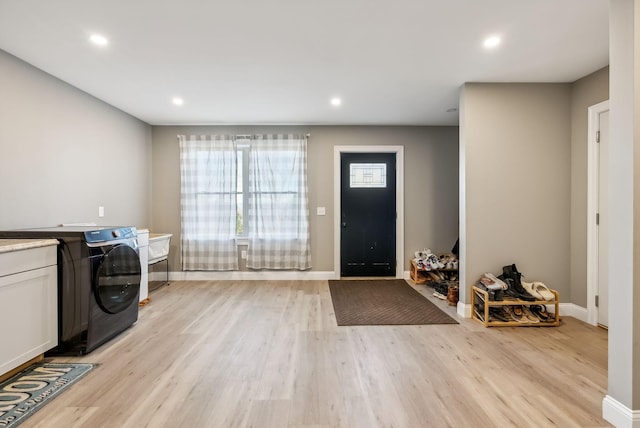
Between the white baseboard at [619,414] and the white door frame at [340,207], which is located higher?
the white door frame at [340,207]

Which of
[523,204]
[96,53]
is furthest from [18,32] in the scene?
[523,204]

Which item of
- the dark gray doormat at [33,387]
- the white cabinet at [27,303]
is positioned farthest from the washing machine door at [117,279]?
the dark gray doormat at [33,387]

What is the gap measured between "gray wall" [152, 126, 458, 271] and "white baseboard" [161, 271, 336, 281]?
0.44 ft

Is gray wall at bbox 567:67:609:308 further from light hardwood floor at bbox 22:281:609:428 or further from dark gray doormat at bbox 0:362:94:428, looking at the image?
dark gray doormat at bbox 0:362:94:428

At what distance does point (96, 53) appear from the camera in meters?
2.64

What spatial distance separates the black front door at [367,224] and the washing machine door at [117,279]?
3.05m

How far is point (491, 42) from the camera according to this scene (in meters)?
2.50

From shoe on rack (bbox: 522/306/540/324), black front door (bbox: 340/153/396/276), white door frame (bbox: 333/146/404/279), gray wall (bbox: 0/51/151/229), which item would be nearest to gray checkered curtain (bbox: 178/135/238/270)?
gray wall (bbox: 0/51/151/229)

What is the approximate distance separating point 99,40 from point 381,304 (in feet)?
12.1

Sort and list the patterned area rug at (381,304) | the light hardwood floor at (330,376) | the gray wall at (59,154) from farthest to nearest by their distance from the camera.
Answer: the patterned area rug at (381,304), the gray wall at (59,154), the light hardwood floor at (330,376)

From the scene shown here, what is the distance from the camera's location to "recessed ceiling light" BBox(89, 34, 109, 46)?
7.80 ft

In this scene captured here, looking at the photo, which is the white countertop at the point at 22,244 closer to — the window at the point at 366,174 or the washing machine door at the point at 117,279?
the washing machine door at the point at 117,279

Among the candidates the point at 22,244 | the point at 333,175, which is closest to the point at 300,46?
the point at 22,244

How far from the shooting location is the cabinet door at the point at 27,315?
201cm
